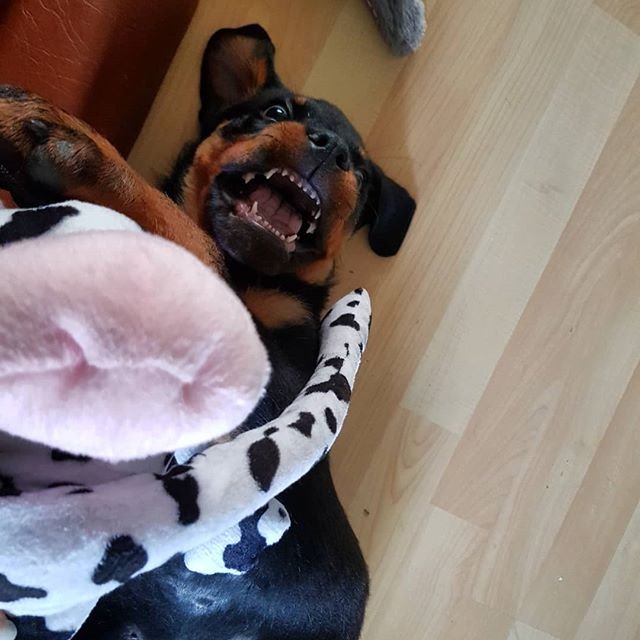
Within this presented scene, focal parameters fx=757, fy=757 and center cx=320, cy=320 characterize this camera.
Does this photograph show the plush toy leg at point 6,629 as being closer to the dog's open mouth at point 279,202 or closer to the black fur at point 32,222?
the black fur at point 32,222

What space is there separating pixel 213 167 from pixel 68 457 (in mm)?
788

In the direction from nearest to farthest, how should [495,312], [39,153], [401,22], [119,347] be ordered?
[119,347], [39,153], [401,22], [495,312]

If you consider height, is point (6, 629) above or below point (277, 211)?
below

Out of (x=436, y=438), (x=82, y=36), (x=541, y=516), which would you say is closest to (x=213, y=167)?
(x=82, y=36)

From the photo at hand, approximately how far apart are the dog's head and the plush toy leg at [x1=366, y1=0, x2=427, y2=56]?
0.20m

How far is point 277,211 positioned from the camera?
1.40 metres

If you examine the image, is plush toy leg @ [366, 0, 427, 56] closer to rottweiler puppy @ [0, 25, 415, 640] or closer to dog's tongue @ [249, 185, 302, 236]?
rottweiler puppy @ [0, 25, 415, 640]

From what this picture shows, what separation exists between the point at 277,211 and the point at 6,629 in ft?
2.85

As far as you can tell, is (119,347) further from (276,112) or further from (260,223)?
(276,112)

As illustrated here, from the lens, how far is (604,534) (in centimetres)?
175

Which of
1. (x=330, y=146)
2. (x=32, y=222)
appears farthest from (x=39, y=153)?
(x=330, y=146)

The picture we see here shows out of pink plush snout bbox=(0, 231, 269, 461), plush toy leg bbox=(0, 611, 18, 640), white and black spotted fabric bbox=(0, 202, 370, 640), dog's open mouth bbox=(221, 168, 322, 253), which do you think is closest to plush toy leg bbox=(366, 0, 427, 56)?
dog's open mouth bbox=(221, 168, 322, 253)

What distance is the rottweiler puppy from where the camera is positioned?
956 millimetres

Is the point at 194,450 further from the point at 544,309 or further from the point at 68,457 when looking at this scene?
the point at 544,309
